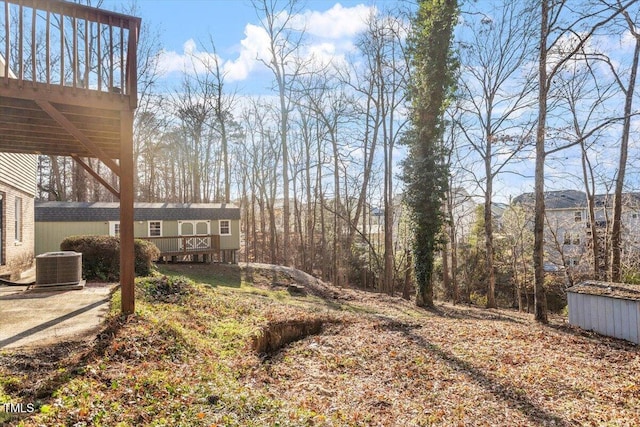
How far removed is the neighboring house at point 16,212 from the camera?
9.36 metres

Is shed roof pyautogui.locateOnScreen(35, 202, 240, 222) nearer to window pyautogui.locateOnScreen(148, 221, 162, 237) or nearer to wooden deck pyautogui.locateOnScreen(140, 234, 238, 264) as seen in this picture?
window pyautogui.locateOnScreen(148, 221, 162, 237)

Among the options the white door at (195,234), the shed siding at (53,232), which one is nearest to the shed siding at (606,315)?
the white door at (195,234)

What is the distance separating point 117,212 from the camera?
17.8 meters

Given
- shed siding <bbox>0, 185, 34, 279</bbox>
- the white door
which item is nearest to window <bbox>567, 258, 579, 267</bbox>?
the white door

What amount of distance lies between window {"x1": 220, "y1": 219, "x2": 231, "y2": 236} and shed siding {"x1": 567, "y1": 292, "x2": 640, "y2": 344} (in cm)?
1613

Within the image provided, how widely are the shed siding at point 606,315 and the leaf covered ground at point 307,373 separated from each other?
36 cm

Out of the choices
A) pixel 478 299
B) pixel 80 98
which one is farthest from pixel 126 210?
pixel 478 299

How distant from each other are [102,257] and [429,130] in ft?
37.8

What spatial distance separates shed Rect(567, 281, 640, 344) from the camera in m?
8.06

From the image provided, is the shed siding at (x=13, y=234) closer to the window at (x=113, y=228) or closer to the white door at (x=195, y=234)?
the window at (x=113, y=228)

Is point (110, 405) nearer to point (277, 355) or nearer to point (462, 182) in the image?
point (277, 355)

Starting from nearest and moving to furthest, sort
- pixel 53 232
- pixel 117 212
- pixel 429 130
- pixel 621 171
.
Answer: pixel 621 171 → pixel 429 130 → pixel 53 232 → pixel 117 212

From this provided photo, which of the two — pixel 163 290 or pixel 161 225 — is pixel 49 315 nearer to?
pixel 163 290

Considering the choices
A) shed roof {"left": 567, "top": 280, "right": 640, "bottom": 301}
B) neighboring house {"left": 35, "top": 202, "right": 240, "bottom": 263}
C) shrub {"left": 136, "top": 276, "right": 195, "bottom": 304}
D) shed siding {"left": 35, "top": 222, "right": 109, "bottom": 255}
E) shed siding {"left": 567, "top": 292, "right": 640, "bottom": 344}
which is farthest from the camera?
neighboring house {"left": 35, "top": 202, "right": 240, "bottom": 263}
